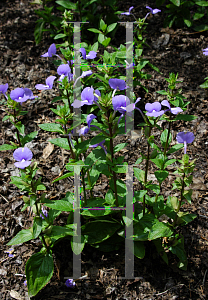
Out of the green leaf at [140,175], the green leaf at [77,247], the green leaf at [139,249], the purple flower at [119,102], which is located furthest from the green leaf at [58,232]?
the purple flower at [119,102]

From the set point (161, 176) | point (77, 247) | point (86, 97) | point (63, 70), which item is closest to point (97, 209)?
point (77, 247)

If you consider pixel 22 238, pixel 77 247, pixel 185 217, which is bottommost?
pixel 77 247

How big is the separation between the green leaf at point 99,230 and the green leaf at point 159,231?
403 mm

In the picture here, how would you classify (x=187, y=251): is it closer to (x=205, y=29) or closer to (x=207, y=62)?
(x=207, y=62)

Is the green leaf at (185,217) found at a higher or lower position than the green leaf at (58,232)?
higher

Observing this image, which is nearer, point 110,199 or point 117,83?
point 117,83

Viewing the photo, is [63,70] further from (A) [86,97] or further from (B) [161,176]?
(B) [161,176]

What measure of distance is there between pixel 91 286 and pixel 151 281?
1.95ft

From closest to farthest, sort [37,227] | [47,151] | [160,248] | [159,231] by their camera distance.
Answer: [37,227]
[159,231]
[160,248]
[47,151]

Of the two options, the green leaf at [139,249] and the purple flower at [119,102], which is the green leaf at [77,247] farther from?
the purple flower at [119,102]

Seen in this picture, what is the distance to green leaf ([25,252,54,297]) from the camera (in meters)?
2.50

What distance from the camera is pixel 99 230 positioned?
9.14 feet

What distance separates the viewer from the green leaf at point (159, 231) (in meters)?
2.46

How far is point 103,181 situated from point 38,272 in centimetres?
131
